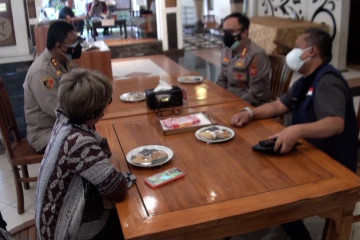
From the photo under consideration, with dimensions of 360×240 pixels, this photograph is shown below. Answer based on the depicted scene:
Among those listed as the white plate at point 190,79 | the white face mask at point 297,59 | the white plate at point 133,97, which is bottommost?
the white plate at point 133,97

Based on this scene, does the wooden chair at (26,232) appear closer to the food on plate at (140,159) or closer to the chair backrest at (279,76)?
the food on plate at (140,159)

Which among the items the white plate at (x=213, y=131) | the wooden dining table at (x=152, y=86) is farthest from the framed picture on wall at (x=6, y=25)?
the white plate at (x=213, y=131)

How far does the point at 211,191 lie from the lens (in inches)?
54.9

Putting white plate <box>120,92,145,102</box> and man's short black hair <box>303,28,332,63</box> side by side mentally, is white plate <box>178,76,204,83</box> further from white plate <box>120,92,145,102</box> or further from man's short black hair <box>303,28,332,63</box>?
man's short black hair <box>303,28,332,63</box>

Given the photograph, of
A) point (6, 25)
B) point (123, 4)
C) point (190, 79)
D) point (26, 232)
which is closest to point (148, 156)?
point (26, 232)

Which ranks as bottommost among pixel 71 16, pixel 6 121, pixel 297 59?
pixel 6 121

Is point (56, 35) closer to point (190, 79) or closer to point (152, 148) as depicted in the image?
point (190, 79)

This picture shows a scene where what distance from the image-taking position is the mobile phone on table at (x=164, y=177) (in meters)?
1.45

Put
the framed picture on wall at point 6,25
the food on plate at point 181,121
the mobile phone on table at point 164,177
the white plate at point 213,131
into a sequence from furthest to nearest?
1. the framed picture on wall at point 6,25
2. the food on plate at point 181,121
3. the white plate at point 213,131
4. the mobile phone on table at point 164,177

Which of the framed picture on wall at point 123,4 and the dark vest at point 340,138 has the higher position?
the framed picture on wall at point 123,4

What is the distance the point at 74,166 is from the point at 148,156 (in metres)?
0.38

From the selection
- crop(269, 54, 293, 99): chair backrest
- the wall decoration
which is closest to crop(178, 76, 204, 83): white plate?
crop(269, 54, 293, 99): chair backrest

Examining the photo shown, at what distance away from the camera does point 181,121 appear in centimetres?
201

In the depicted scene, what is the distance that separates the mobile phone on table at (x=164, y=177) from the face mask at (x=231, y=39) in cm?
153
